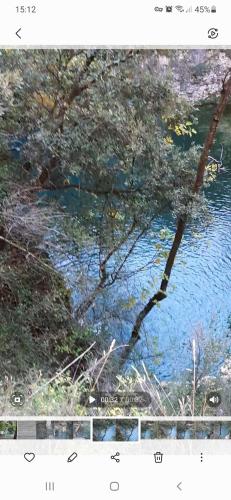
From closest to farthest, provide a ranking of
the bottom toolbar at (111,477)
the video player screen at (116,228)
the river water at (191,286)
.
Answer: the bottom toolbar at (111,477), the video player screen at (116,228), the river water at (191,286)

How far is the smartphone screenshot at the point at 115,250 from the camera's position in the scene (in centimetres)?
96

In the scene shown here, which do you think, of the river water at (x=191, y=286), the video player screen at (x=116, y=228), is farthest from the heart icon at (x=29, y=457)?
the river water at (x=191, y=286)

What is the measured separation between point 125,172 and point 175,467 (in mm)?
762

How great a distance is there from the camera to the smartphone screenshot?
956mm

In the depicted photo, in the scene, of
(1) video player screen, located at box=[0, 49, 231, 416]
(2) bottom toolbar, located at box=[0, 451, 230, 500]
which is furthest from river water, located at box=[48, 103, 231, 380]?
(2) bottom toolbar, located at box=[0, 451, 230, 500]

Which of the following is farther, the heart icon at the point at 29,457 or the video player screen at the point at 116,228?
the video player screen at the point at 116,228

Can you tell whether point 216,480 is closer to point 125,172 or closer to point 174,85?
point 125,172

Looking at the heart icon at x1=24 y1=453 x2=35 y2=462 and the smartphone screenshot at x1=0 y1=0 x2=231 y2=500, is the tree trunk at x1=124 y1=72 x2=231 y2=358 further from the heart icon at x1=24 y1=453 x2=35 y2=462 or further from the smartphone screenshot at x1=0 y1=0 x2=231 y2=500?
the heart icon at x1=24 y1=453 x2=35 y2=462

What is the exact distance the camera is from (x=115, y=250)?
1.39 meters

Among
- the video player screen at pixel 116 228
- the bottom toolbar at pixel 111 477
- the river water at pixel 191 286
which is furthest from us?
the river water at pixel 191 286
